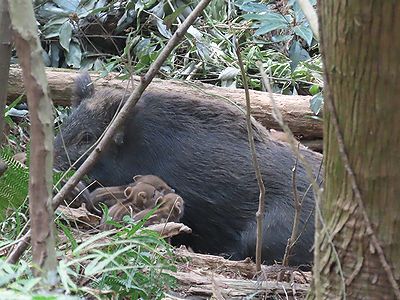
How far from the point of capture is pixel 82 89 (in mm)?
4980

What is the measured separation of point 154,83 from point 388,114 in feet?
11.3

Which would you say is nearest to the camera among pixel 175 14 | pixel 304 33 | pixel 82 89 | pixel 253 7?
pixel 175 14

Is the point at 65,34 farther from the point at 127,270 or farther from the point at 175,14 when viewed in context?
the point at 127,270

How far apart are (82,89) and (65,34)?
178 centimetres

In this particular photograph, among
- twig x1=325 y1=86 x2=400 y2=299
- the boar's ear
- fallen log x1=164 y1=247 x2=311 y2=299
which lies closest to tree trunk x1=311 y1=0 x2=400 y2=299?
twig x1=325 y1=86 x2=400 y2=299

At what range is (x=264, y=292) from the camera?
3.02 metres

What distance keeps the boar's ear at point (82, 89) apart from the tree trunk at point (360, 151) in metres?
3.11

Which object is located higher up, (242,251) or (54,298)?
(54,298)

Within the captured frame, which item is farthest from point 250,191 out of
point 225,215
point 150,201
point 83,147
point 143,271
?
point 143,271

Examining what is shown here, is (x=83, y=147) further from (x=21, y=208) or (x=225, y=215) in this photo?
(x=21, y=208)

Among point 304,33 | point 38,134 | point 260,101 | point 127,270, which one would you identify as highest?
point 38,134

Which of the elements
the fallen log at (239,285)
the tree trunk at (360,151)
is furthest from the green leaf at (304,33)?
the tree trunk at (360,151)

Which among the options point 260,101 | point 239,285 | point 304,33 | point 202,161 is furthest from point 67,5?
point 239,285

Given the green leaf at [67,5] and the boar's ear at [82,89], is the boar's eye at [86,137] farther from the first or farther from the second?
the green leaf at [67,5]
